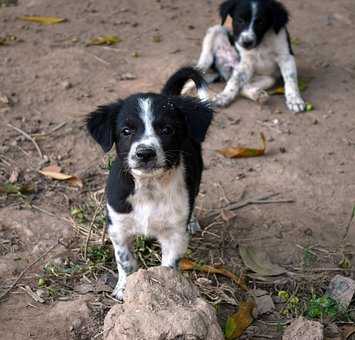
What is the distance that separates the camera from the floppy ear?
3.77 m

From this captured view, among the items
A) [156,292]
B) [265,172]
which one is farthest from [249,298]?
[265,172]

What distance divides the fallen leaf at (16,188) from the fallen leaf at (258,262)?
62.0 inches

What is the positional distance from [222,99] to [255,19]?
0.86 m

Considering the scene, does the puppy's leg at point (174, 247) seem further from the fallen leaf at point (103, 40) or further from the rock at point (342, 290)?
the fallen leaf at point (103, 40)

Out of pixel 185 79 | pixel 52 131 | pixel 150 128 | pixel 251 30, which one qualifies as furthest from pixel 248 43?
pixel 150 128

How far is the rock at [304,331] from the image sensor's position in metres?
3.47

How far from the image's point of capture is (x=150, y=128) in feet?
11.8

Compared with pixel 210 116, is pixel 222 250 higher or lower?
lower

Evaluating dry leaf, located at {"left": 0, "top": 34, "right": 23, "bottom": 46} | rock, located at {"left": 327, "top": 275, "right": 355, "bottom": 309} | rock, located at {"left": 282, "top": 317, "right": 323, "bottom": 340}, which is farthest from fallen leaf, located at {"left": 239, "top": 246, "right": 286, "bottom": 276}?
dry leaf, located at {"left": 0, "top": 34, "right": 23, "bottom": 46}

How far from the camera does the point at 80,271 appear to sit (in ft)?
13.7

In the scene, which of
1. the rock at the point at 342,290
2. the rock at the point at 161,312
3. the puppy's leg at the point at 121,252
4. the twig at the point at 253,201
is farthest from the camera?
the twig at the point at 253,201

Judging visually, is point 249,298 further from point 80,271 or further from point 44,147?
point 44,147

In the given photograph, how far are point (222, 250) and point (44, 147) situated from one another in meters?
1.85

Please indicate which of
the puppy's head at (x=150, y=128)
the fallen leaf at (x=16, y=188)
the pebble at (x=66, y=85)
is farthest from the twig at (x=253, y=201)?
the pebble at (x=66, y=85)
